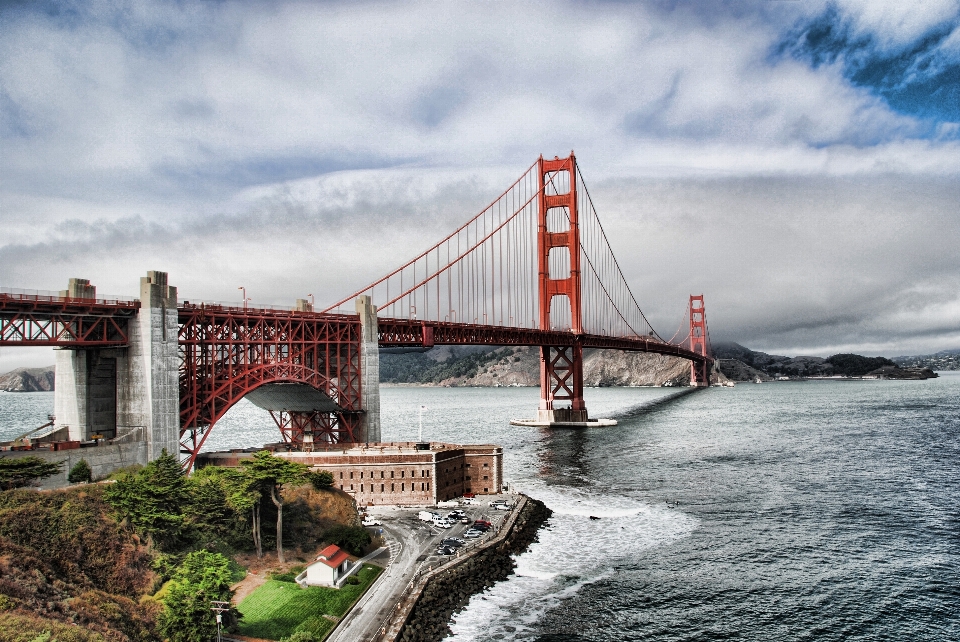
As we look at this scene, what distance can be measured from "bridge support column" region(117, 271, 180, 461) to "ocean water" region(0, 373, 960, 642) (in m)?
26.3

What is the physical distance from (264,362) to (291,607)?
30222 millimetres

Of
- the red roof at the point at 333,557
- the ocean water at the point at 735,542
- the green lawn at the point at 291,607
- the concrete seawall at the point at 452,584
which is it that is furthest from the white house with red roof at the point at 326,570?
the ocean water at the point at 735,542

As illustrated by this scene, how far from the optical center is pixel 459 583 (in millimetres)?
40219

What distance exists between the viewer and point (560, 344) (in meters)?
129

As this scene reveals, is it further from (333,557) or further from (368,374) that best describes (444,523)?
(368,374)

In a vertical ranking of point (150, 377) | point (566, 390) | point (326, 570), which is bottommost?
point (326, 570)

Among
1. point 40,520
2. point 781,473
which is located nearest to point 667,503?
point 781,473

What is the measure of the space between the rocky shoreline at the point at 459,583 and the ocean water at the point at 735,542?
775mm

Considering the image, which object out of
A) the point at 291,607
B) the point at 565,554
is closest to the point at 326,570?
the point at 291,607

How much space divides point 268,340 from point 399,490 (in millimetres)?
A: 18250

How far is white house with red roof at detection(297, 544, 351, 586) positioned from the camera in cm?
3869

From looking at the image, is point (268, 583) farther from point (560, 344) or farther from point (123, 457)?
point (560, 344)

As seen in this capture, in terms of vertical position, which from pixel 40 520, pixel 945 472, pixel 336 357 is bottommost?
pixel 945 472

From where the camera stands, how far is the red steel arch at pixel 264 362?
56.2 metres
